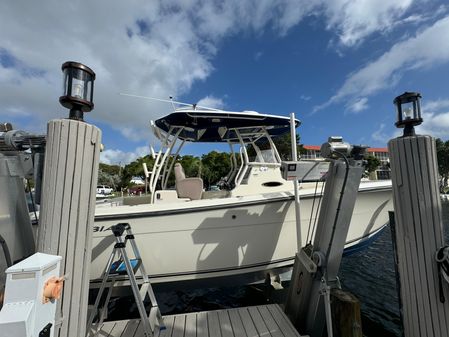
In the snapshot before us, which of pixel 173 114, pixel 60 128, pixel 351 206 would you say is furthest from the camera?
pixel 173 114

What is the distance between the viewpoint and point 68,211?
5.51 feet

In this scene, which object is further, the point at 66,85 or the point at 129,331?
the point at 129,331

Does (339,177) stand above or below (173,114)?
below

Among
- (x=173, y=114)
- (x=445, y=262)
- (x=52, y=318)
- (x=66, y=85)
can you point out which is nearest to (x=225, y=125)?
(x=173, y=114)

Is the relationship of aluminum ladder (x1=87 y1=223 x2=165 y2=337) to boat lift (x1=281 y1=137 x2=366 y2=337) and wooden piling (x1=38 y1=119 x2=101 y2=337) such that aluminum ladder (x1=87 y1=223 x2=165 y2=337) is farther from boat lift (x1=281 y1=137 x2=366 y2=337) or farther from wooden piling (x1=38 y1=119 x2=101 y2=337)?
boat lift (x1=281 y1=137 x2=366 y2=337)

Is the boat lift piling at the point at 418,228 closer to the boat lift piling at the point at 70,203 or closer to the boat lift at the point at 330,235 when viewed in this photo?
the boat lift at the point at 330,235

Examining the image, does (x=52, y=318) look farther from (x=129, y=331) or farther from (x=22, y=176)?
(x=129, y=331)

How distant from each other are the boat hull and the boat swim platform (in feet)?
2.34

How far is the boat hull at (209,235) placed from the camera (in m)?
A: 3.54

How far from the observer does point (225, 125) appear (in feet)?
15.8

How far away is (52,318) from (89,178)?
0.86m

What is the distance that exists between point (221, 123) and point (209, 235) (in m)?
2.07

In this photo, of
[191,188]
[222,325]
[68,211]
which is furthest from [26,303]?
[191,188]

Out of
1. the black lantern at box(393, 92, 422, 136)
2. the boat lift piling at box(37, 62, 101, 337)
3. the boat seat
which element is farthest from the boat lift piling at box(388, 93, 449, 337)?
the boat seat
